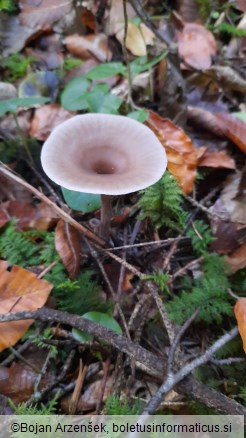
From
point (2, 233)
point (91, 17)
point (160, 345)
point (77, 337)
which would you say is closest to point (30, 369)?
point (77, 337)

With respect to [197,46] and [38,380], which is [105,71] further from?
[38,380]

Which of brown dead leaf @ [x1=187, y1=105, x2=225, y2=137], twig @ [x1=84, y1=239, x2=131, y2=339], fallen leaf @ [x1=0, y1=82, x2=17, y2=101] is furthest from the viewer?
fallen leaf @ [x1=0, y1=82, x2=17, y2=101]

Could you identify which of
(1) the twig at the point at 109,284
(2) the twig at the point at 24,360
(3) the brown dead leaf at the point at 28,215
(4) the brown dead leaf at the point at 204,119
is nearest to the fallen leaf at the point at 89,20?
(4) the brown dead leaf at the point at 204,119

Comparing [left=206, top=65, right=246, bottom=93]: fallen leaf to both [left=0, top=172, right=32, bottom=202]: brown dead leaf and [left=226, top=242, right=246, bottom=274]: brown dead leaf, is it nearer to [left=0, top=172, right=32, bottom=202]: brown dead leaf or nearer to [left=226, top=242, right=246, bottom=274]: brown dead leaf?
[left=226, top=242, right=246, bottom=274]: brown dead leaf

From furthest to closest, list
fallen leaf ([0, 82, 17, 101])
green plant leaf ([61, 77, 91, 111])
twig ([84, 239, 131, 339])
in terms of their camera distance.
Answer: fallen leaf ([0, 82, 17, 101]), green plant leaf ([61, 77, 91, 111]), twig ([84, 239, 131, 339])

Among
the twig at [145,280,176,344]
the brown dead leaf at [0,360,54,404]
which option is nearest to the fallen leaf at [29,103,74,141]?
the twig at [145,280,176,344]
